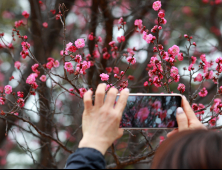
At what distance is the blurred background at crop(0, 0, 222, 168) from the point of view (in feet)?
9.52

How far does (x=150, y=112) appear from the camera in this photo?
4.44 feet

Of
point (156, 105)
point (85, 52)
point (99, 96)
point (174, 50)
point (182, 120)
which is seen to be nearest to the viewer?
point (99, 96)

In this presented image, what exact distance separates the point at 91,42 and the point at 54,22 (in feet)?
3.70

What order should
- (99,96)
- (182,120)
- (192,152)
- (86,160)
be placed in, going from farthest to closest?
(182,120) → (99,96) → (86,160) → (192,152)

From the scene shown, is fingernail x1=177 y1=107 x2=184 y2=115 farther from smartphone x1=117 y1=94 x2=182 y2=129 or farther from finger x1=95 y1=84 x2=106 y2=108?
finger x1=95 y1=84 x2=106 y2=108

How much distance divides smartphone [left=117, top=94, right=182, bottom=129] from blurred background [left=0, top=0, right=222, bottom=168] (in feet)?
2.56

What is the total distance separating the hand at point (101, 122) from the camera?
3.26 feet

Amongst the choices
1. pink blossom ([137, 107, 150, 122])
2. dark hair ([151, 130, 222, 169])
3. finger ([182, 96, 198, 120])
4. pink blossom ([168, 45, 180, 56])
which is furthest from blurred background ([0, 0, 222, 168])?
dark hair ([151, 130, 222, 169])

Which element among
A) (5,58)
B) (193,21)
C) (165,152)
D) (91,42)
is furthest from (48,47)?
(193,21)

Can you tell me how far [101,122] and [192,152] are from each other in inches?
17.1

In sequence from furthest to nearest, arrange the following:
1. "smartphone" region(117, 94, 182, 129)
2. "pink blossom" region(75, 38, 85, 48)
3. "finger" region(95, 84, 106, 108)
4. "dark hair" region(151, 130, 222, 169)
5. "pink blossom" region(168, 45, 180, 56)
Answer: "pink blossom" region(75, 38, 85, 48), "pink blossom" region(168, 45, 180, 56), "smartphone" region(117, 94, 182, 129), "finger" region(95, 84, 106, 108), "dark hair" region(151, 130, 222, 169)

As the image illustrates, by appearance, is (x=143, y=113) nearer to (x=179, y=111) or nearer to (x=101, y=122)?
(x=179, y=111)

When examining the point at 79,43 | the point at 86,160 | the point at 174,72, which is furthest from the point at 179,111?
the point at 79,43

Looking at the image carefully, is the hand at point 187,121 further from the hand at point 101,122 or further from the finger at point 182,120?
the hand at point 101,122
